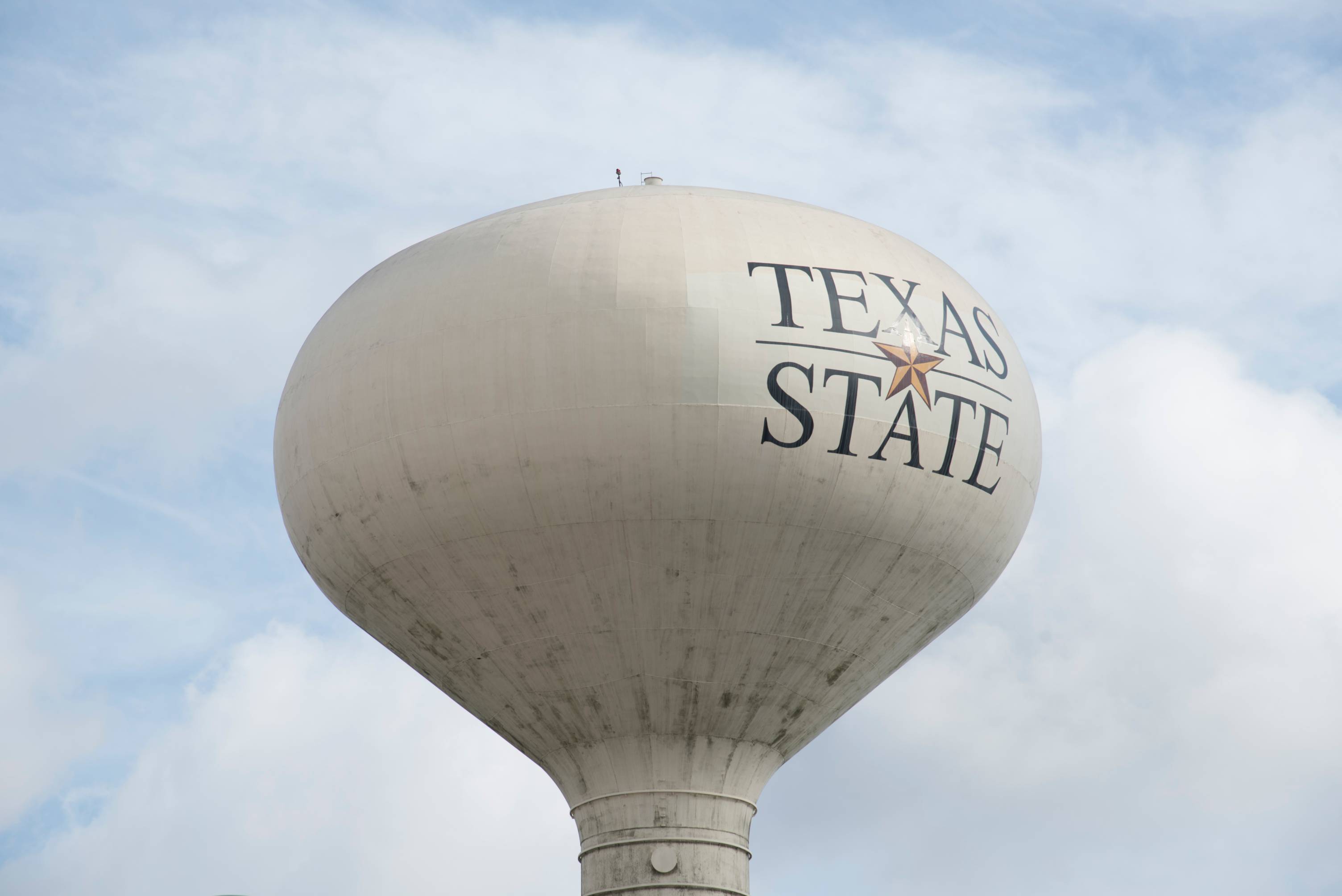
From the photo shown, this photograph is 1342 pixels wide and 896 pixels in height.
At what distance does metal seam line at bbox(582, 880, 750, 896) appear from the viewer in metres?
19.9

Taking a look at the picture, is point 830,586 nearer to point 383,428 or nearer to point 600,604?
point 600,604

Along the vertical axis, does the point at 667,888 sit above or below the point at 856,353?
below

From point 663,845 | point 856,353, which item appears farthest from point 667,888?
point 856,353

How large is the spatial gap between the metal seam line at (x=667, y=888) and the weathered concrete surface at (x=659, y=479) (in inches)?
1.2

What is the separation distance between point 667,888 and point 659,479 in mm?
4913

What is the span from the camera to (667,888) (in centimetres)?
1994

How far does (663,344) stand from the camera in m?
18.1

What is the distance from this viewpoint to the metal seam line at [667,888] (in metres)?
19.9

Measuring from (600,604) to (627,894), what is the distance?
11.4 ft

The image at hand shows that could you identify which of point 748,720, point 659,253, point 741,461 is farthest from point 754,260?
point 748,720

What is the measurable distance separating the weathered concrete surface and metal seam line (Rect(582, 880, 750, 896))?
3 cm

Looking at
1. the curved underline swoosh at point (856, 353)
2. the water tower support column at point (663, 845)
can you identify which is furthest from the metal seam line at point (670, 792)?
the curved underline swoosh at point (856, 353)

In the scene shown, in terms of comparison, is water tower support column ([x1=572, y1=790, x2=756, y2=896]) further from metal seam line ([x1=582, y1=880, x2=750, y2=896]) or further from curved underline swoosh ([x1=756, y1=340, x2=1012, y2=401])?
curved underline swoosh ([x1=756, y1=340, x2=1012, y2=401])

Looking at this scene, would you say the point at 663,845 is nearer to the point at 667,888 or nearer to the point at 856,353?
the point at 667,888
